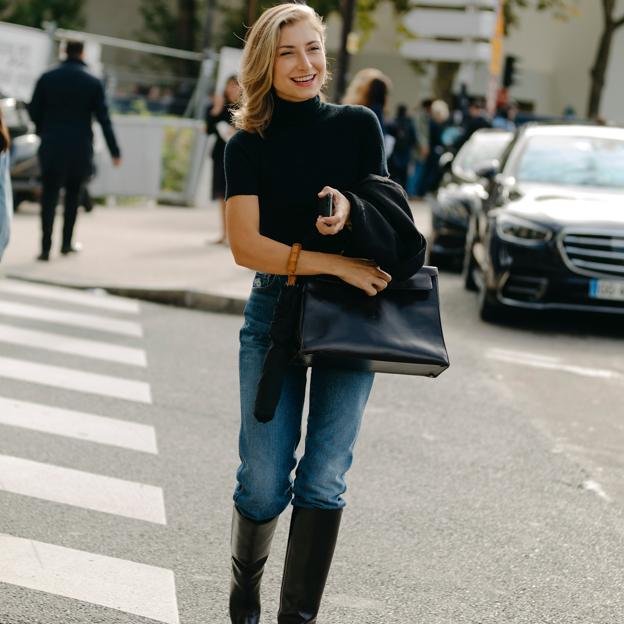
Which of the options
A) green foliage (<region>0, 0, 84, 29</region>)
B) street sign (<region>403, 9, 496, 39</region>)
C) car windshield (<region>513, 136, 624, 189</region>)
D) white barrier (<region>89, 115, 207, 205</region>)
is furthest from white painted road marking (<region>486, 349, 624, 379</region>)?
green foliage (<region>0, 0, 84, 29</region>)

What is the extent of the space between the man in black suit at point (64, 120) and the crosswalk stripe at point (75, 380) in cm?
453

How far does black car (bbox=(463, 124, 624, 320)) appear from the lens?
35.1 feet

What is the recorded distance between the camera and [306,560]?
380cm

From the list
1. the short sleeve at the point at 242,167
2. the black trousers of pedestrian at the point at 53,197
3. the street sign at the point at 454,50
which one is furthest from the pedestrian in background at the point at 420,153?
the short sleeve at the point at 242,167

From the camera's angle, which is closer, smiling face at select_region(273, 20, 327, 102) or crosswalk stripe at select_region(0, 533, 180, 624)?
smiling face at select_region(273, 20, 327, 102)

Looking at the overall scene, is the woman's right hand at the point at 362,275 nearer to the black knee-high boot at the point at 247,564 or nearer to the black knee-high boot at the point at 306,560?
the black knee-high boot at the point at 306,560

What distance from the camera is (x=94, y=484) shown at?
5.73m

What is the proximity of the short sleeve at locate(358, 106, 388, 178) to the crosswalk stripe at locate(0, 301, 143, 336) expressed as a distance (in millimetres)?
6166

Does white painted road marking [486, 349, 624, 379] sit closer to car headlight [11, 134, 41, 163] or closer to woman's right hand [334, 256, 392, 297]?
woman's right hand [334, 256, 392, 297]

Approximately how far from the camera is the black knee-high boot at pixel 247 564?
3.90 meters

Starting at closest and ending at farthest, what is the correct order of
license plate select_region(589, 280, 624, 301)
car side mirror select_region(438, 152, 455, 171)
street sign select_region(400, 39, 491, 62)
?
license plate select_region(589, 280, 624, 301) → car side mirror select_region(438, 152, 455, 171) → street sign select_region(400, 39, 491, 62)

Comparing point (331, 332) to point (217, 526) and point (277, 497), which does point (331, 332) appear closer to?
point (277, 497)

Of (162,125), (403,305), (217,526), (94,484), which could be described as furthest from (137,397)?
(162,125)

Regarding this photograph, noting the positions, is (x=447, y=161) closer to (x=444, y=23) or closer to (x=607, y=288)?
(x=607, y=288)
